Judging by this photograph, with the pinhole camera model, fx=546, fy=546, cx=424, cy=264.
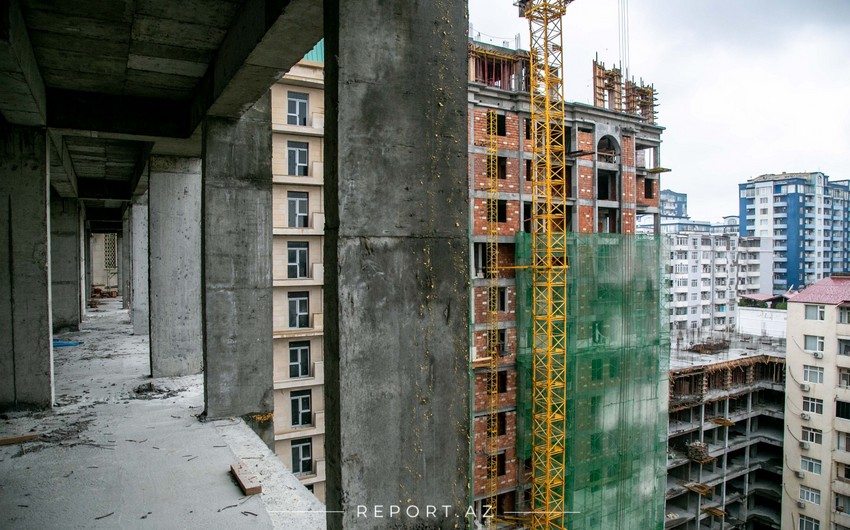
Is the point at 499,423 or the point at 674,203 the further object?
the point at 674,203

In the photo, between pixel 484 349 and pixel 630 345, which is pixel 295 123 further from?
pixel 630 345

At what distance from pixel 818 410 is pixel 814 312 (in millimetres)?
4825

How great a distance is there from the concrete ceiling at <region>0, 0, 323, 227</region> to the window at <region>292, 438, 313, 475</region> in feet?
41.4

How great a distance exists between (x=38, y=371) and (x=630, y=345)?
18.3 metres

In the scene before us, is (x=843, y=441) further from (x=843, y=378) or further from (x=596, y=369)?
(x=596, y=369)

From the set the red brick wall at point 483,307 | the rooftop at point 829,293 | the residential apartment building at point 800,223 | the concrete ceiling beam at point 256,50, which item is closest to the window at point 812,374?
the rooftop at point 829,293

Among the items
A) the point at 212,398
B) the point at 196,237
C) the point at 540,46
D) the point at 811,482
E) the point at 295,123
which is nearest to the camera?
the point at 212,398

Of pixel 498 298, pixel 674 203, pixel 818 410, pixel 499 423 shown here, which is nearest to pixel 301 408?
pixel 499 423

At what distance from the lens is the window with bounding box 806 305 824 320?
26656 mm

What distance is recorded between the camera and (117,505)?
4.24 metres

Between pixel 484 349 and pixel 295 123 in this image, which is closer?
pixel 295 123

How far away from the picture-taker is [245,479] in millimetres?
4609

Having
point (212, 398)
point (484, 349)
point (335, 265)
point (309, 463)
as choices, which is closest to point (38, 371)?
point (212, 398)

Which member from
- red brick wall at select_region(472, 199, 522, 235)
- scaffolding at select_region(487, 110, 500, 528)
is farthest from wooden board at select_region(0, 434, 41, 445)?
red brick wall at select_region(472, 199, 522, 235)
